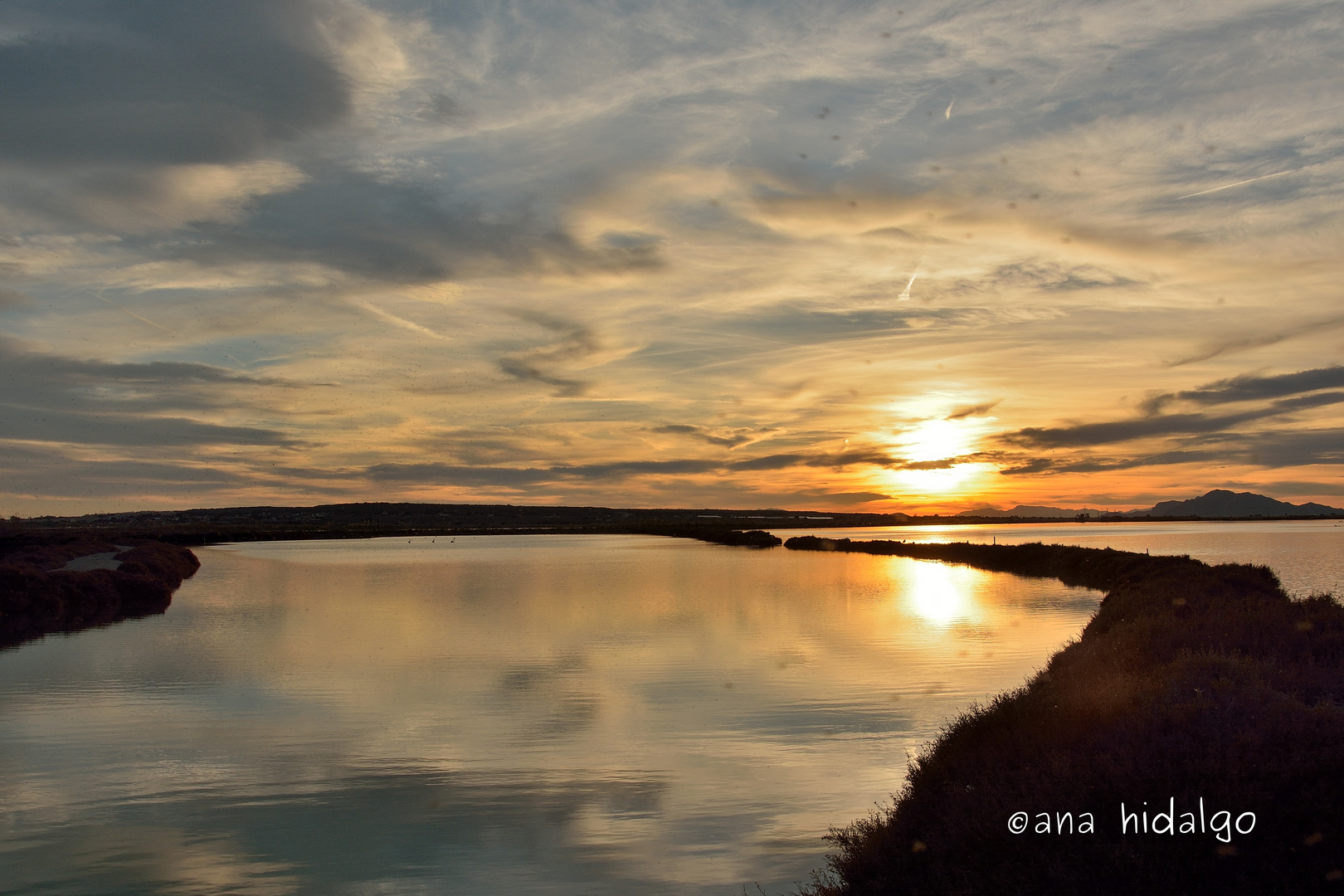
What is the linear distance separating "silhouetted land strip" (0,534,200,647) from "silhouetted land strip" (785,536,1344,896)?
29189mm

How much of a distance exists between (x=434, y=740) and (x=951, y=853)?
10.0 meters

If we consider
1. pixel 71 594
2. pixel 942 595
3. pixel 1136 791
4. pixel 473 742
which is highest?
pixel 1136 791

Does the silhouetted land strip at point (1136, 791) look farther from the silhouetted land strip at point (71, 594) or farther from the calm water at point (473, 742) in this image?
the silhouetted land strip at point (71, 594)

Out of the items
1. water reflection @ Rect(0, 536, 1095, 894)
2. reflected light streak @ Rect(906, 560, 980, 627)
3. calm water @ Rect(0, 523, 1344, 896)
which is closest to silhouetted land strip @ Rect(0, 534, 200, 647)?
water reflection @ Rect(0, 536, 1095, 894)

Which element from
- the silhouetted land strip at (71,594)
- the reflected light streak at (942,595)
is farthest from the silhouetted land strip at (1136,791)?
the silhouetted land strip at (71,594)

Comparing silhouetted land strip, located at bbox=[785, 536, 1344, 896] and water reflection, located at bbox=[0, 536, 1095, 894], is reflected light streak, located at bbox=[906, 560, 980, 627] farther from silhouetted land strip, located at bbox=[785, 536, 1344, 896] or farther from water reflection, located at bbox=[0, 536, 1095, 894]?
silhouetted land strip, located at bbox=[785, 536, 1344, 896]

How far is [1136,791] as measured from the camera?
8023mm

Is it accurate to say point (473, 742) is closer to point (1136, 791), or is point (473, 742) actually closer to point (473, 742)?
point (473, 742)

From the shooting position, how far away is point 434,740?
15.6 metres

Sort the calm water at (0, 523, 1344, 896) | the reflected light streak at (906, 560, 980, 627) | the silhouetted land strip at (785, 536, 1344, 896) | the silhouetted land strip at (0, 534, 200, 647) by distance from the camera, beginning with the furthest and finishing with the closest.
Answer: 1. the reflected light streak at (906, 560, 980, 627)
2. the silhouetted land strip at (0, 534, 200, 647)
3. the calm water at (0, 523, 1344, 896)
4. the silhouetted land strip at (785, 536, 1344, 896)

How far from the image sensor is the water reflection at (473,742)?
33.9ft

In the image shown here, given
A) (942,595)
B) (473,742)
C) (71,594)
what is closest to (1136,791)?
(473,742)

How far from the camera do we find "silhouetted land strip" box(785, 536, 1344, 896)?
7.17 metres

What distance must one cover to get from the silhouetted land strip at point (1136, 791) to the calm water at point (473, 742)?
65.9 inches
